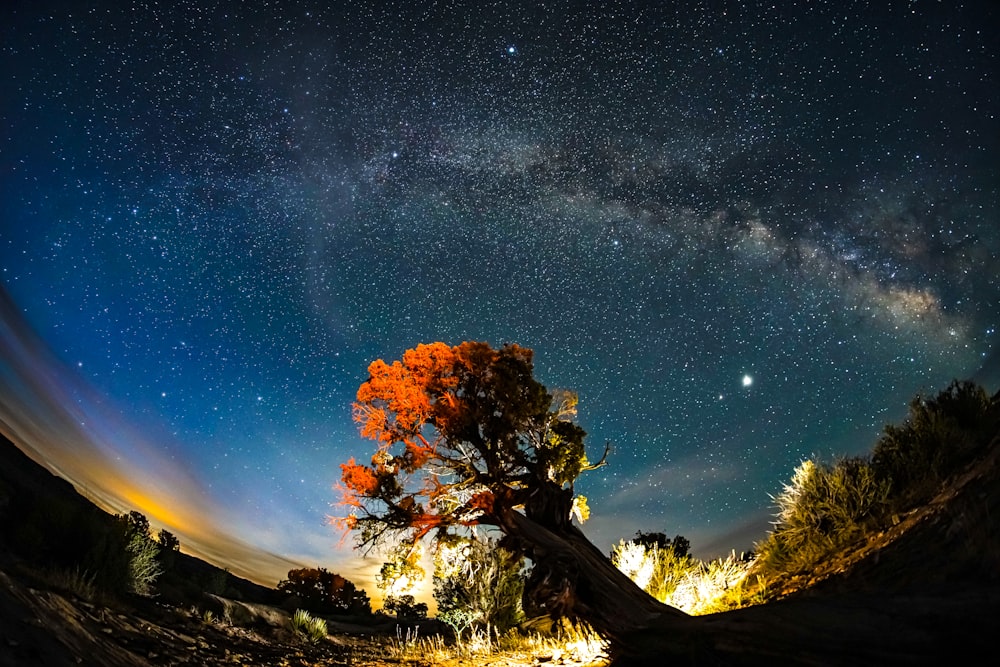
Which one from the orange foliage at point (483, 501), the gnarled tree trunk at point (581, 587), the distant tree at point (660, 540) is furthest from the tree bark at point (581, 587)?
the distant tree at point (660, 540)

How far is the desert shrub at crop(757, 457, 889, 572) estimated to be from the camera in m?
8.66

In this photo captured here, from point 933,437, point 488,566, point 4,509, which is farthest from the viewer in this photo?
point 488,566

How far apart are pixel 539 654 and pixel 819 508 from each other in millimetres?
6751

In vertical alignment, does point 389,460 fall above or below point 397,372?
below

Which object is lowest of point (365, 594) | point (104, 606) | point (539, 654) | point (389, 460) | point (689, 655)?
point (365, 594)

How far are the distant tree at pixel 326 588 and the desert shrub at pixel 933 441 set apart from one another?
Answer: 31144 millimetres

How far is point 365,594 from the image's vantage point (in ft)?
119

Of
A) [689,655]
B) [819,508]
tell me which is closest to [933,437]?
[819,508]

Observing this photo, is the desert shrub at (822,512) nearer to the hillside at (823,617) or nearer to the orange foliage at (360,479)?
the hillside at (823,617)

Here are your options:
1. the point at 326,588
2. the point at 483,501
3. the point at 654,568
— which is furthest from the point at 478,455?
the point at 326,588

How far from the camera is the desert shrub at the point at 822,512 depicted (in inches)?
341

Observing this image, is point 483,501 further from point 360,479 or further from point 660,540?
point 660,540

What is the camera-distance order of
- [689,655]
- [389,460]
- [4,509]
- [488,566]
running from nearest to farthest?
[689,655]
[4,509]
[389,460]
[488,566]

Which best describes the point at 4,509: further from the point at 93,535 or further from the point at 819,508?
the point at 819,508
